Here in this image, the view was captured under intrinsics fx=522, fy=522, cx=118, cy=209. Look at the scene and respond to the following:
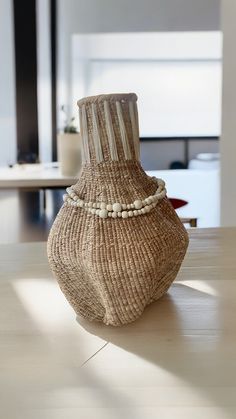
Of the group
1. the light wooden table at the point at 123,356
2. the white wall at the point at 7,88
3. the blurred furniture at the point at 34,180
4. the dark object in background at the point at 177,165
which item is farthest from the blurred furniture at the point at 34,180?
the light wooden table at the point at 123,356

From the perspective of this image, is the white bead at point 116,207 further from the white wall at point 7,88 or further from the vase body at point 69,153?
the white wall at point 7,88

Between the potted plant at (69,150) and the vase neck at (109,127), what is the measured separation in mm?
1812

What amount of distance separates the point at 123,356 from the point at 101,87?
11.1ft

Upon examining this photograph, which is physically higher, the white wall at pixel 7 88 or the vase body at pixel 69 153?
the white wall at pixel 7 88

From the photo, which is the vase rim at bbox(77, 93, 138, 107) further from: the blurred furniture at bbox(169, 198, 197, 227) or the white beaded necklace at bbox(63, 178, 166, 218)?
the blurred furniture at bbox(169, 198, 197, 227)

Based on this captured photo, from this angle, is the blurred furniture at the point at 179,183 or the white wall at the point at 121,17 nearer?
the blurred furniture at the point at 179,183

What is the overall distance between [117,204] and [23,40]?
2.72 meters

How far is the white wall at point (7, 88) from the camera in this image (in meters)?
3.01

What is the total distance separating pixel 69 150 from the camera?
95.8 inches

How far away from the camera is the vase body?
2.38 metres

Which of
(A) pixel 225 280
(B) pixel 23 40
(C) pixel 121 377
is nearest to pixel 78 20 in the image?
(B) pixel 23 40

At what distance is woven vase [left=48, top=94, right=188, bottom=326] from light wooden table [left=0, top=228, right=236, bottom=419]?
43mm

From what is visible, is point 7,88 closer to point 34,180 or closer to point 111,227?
point 34,180

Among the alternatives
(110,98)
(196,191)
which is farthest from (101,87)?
(110,98)
